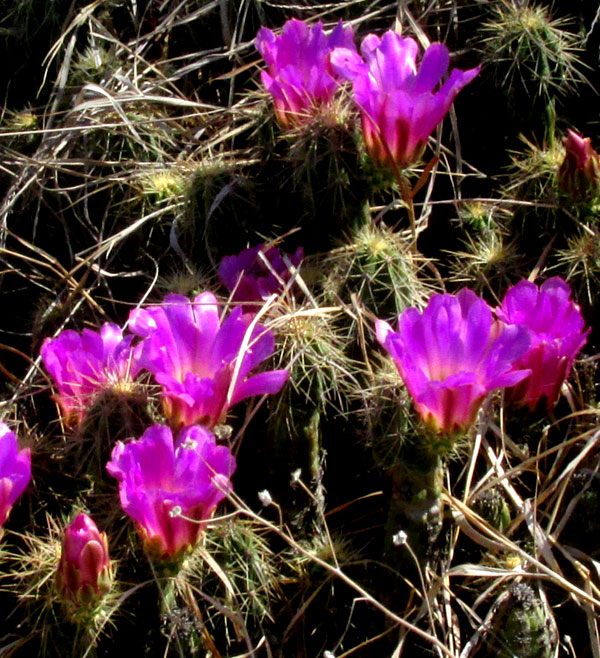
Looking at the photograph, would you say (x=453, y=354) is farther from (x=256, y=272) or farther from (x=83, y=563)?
(x=83, y=563)

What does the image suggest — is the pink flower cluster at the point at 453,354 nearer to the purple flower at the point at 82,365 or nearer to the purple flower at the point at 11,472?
the purple flower at the point at 82,365

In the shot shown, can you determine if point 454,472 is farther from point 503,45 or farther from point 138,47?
point 138,47

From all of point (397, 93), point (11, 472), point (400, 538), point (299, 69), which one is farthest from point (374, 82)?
point (11, 472)

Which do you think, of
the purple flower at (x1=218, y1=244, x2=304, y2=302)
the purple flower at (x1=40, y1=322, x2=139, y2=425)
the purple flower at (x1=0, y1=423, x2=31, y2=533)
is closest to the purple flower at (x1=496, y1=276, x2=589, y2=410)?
the purple flower at (x1=218, y1=244, x2=304, y2=302)

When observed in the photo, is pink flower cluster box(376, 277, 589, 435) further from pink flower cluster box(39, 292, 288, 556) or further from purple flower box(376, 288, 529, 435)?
pink flower cluster box(39, 292, 288, 556)

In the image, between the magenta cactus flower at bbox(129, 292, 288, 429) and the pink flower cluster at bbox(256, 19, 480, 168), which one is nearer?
the magenta cactus flower at bbox(129, 292, 288, 429)
